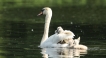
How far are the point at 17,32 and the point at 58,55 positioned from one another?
Result: 8.65m

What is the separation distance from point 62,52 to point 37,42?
11.8ft

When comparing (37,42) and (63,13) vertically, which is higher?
(63,13)

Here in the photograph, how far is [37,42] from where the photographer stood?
2191cm

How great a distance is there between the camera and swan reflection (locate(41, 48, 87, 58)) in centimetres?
1746

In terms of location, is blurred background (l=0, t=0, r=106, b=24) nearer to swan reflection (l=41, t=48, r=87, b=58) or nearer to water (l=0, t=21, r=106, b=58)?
water (l=0, t=21, r=106, b=58)

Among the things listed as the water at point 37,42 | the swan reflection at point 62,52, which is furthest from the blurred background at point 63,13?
the swan reflection at point 62,52

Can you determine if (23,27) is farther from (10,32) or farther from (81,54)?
(81,54)

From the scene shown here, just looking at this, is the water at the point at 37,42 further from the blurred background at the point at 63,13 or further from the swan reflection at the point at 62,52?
the blurred background at the point at 63,13

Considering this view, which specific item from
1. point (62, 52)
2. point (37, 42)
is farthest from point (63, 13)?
point (62, 52)

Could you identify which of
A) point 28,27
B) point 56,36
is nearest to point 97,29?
point 28,27

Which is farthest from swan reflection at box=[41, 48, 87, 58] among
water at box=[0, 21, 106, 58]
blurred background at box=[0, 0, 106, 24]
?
blurred background at box=[0, 0, 106, 24]

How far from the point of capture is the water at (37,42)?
1794 centimetres

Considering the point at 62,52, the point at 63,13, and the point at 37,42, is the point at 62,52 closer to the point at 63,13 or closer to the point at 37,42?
the point at 37,42

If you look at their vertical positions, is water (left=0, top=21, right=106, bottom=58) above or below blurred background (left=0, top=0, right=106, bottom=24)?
below
